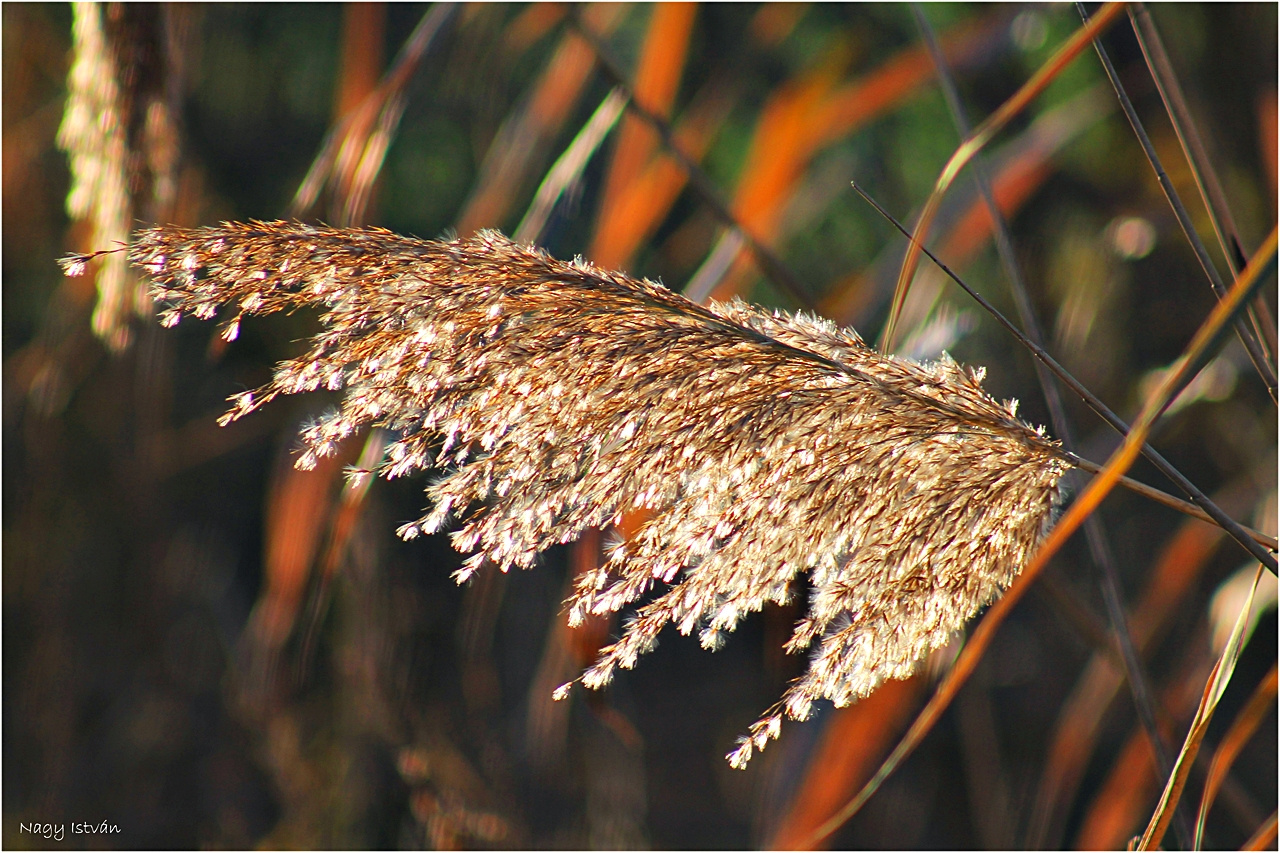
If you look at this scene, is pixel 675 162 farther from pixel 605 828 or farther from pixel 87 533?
pixel 87 533

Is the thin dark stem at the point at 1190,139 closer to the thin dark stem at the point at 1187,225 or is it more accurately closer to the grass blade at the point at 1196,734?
the thin dark stem at the point at 1187,225

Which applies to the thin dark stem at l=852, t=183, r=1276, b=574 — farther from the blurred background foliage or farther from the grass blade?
the blurred background foliage

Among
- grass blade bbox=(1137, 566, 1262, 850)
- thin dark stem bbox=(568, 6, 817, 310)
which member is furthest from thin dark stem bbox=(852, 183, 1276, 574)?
thin dark stem bbox=(568, 6, 817, 310)

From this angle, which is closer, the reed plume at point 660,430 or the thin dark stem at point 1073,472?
the reed plume at point 660,430

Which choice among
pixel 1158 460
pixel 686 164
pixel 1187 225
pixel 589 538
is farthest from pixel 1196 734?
pixel 686 164

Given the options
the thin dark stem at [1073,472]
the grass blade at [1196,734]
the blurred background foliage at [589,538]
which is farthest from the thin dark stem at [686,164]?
the grass blade at [1196,734]
